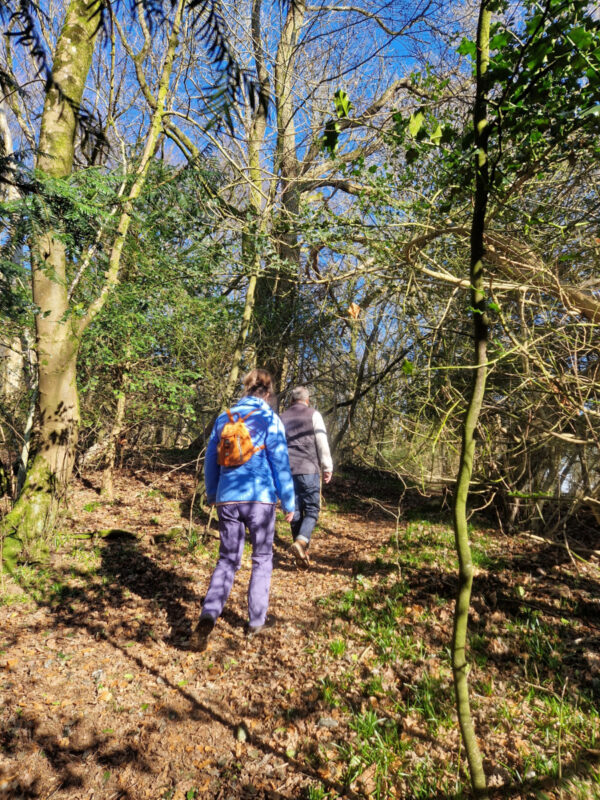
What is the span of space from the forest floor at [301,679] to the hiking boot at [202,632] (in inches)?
4.1

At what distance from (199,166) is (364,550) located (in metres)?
5.90

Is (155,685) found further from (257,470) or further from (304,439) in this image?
(304,439)

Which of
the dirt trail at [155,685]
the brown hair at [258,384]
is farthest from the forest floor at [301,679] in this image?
the brown hair at [258,384]

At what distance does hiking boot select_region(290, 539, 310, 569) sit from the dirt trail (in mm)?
101

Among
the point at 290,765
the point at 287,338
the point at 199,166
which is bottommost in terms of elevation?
the point at 290,765

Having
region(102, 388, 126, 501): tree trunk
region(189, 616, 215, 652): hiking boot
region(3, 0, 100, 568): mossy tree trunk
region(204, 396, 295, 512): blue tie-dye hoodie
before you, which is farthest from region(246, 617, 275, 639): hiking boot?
region(102, 388, 126, 501): tree trunk

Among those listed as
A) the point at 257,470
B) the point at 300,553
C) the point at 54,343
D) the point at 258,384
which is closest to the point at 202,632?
the point at 257,470

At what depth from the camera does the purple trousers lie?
3635 mm

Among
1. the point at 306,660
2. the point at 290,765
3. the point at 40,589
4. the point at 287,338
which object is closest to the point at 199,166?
the point at 287,338

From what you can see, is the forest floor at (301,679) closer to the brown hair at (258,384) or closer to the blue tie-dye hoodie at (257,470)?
the blue tie-dye hoodie at (257,470)

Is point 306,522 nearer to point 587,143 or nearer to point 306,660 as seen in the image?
point 306,660

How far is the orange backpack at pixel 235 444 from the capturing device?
144 inches

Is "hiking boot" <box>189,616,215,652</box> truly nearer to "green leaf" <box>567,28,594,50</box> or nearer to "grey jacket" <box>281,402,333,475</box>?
"grey jacket" <box>281,402,333,475</box>

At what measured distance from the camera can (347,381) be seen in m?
9.77
